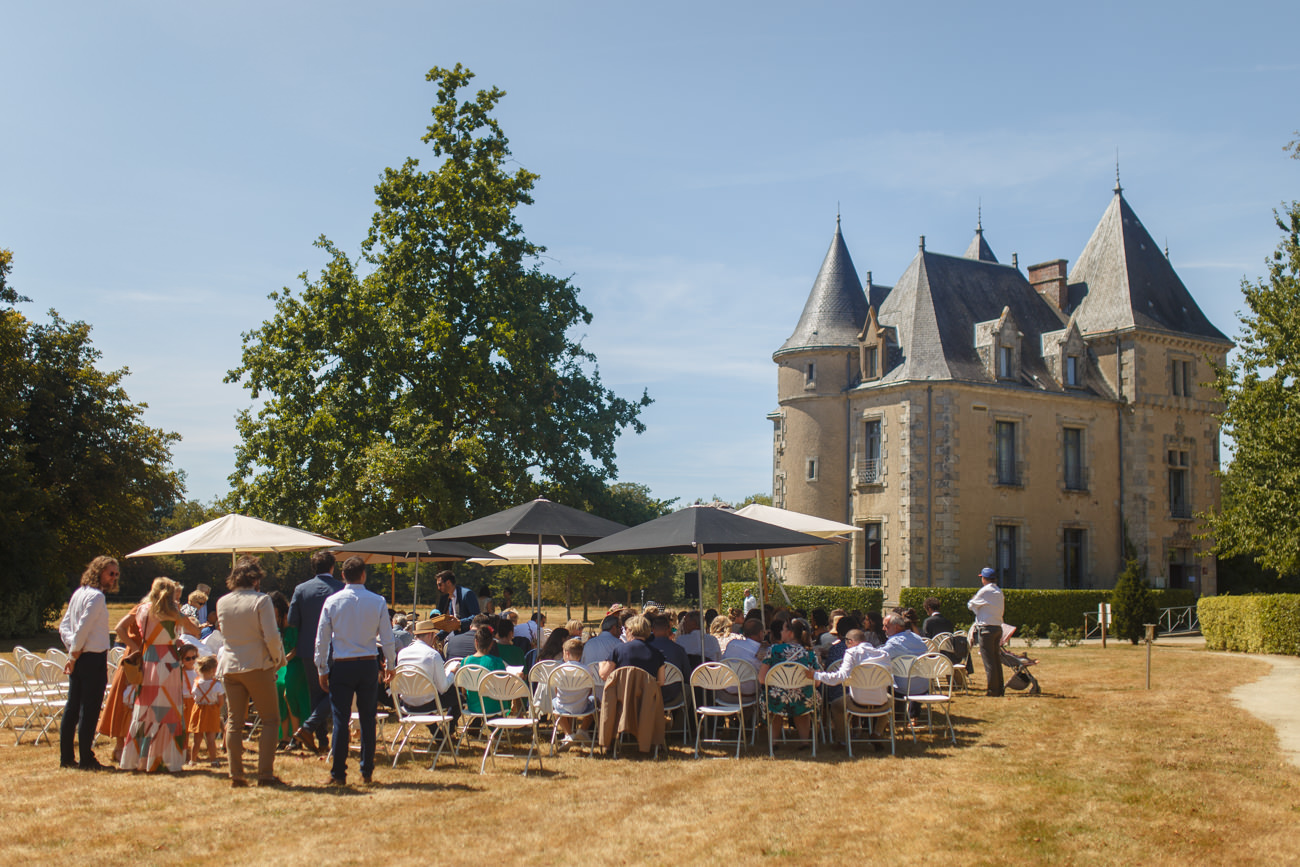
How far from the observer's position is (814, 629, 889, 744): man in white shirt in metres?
9.61

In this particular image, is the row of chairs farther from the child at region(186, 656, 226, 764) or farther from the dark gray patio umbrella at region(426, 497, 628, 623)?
the dark gray patio umbrella at region(426, 497, 628, 623)

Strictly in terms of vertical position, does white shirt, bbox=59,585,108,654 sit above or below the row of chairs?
above

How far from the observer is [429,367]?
25.4 metres

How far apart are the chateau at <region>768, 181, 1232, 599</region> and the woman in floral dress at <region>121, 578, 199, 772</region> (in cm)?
2449

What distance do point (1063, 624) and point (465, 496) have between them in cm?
1693

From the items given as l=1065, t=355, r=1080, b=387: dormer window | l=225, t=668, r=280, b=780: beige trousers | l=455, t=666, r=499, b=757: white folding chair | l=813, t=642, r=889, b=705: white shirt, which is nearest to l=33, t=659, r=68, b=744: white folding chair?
l=225, t=668, r=280, b=780: beige trousers

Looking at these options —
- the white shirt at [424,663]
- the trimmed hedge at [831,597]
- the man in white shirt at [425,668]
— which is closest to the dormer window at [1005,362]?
the trimmed hedge at [831,597]

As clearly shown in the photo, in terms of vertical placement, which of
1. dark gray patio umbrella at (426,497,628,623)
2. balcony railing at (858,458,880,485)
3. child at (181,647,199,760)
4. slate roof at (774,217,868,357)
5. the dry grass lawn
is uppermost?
slate roof at (774,217,868,357)

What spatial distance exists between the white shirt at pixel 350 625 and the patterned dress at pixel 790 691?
3683mm

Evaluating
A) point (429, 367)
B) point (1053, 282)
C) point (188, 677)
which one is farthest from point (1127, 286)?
point (188, 677)

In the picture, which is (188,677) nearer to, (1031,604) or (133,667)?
(133,667)

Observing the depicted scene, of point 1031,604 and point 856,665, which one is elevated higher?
point 856,665

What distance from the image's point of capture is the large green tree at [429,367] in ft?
80.1

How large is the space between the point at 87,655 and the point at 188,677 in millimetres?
978
